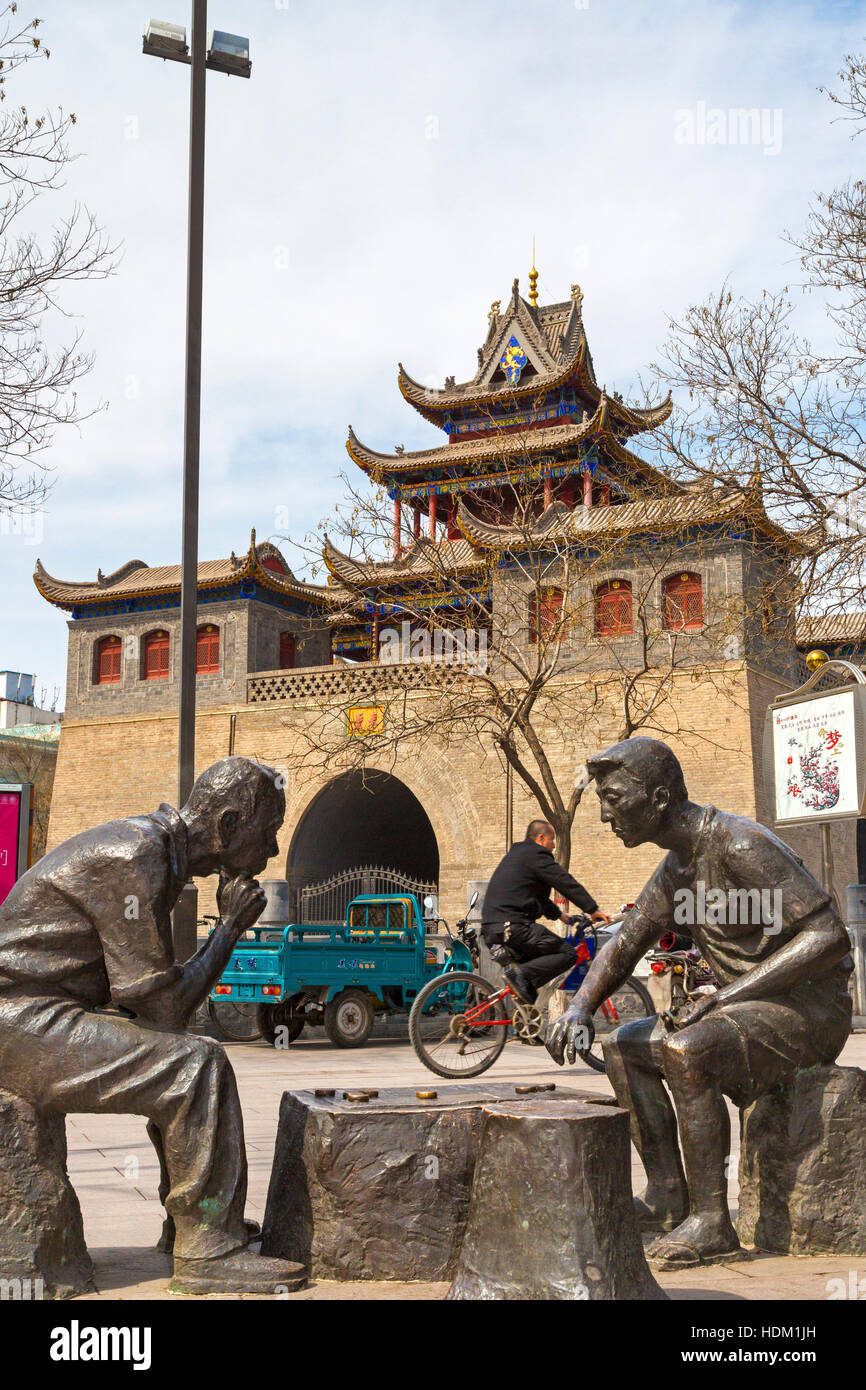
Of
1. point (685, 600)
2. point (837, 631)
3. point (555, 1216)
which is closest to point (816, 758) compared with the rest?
point (555, 1216)

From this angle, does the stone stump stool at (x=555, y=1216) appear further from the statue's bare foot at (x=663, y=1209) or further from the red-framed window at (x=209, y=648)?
the red-framed window at (x=209, y=648)

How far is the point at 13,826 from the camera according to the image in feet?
26.0

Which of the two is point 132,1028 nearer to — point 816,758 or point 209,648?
point 816,758

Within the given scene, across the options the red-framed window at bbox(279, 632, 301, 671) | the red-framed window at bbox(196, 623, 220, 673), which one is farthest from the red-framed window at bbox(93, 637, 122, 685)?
the red-framed window at bbox(279, 632, 301, 671)

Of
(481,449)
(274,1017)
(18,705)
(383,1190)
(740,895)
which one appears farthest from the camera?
(18,705)

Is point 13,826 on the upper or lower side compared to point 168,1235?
upper

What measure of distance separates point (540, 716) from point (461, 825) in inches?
99.9

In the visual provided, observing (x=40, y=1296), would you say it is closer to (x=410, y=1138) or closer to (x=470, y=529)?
(x=410, y=1138)

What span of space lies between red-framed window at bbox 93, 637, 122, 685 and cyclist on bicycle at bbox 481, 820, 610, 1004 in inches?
843

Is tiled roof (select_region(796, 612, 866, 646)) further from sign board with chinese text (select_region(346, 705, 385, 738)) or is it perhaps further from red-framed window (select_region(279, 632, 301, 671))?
red-framed window (select_region(279, 632, 301, 671))

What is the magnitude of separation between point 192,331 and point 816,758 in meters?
6.23

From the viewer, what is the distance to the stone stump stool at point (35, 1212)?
3.13 m

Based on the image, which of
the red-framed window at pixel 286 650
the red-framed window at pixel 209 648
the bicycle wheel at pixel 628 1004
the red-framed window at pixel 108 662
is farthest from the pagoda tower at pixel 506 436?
the bicycle wheel at pixel 628 1004

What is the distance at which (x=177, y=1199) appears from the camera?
3.26m
